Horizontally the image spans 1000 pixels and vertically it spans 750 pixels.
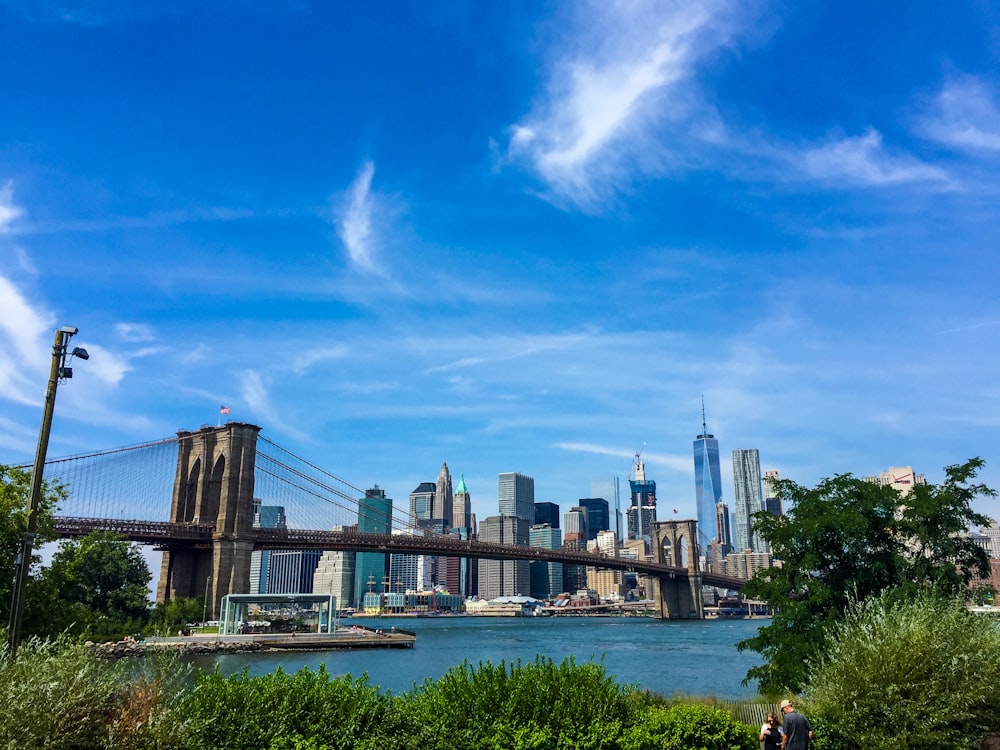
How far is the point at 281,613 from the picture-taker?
78750 mm

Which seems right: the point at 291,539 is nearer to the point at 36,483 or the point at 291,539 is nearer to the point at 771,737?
the point at 36,483

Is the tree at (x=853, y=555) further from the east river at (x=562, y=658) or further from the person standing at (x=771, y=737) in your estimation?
the person standing at (x=771, y=737)

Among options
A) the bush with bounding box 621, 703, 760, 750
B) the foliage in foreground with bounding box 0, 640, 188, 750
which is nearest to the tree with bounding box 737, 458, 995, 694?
the bush with bounding box 621, 703, 760, 750

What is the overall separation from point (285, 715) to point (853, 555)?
67.5 ft

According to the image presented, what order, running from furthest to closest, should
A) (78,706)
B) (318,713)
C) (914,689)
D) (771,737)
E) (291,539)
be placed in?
(291,539), (914,689), (771,737), (318,713), (78,706)

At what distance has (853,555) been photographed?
26.2 m

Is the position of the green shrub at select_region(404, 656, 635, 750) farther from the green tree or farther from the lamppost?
the green tree

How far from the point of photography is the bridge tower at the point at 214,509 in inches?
3265

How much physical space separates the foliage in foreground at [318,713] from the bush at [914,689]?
2.25m

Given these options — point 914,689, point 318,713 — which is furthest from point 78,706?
point 914,689

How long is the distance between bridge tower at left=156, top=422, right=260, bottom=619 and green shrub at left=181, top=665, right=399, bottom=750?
7391cm

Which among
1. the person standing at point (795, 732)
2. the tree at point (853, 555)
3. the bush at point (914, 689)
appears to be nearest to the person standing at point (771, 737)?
the person standing at point (795, 732)

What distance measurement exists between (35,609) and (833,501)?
973 inches

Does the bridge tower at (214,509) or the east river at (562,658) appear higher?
the bridge tower at (214,509)
